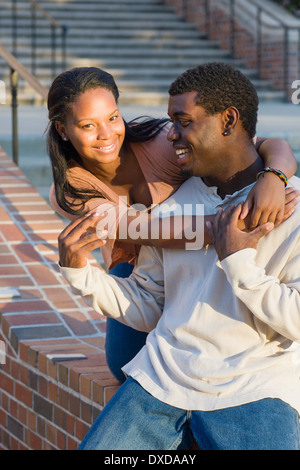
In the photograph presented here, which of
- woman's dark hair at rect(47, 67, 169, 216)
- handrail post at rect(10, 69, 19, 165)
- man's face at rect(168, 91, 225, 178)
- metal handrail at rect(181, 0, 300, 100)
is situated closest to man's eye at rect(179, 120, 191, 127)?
man's face at rect(168, 91, 225, 178)

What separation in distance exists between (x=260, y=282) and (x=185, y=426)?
481 millimetres

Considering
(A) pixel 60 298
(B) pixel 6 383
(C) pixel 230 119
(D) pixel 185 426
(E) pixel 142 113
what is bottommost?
(B) pixel 6 383

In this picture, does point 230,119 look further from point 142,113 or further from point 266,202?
point 142,113

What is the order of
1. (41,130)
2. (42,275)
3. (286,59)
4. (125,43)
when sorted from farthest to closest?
(125,43), (286,59), (41,130), (42,275)

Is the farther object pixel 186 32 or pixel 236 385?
pixel 186 32

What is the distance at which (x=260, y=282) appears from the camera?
2.17 metres

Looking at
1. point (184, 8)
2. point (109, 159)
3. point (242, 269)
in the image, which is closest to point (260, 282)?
point (242, 269)

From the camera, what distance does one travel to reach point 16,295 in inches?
159

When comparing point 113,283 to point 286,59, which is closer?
point 113,283

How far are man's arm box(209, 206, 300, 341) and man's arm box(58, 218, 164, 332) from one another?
431 millimetres

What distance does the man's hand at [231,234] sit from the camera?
7.32 feet

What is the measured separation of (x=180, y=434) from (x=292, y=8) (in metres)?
12.8
